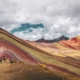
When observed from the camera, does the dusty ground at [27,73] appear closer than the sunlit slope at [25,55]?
Yes

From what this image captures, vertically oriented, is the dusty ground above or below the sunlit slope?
below

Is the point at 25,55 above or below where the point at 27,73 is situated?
above

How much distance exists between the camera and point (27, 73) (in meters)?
31.5

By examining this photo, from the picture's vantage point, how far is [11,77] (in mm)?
31406

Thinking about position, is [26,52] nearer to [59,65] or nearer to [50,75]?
[59,65]

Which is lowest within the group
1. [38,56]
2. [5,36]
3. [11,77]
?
[11,77]

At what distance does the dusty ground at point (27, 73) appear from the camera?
30.1m

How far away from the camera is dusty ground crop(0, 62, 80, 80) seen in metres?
30.1

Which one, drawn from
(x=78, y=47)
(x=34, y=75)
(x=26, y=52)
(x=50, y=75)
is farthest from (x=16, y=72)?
(x=78, y=47)

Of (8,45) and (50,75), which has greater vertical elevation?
(8,45)

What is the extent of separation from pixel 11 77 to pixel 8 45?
20044 millimetres

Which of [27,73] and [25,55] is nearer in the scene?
[27,73]

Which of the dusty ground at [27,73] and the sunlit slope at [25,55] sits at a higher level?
the sunlit slope at [25,55]

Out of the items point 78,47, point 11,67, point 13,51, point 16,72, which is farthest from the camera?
point 78,47
